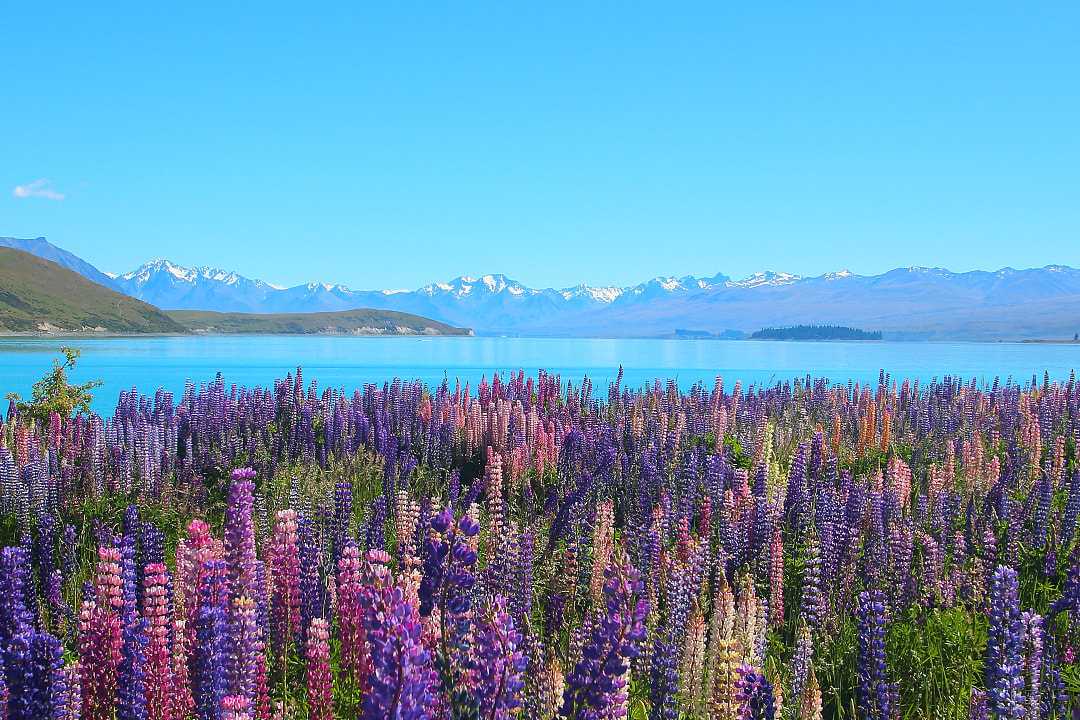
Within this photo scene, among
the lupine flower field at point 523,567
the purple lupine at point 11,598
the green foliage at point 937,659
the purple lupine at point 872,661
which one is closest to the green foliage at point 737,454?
the lupine flower field at point 523,567

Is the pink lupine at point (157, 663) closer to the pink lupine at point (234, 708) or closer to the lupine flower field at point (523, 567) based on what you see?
the lupine flower field at point (523, 567)

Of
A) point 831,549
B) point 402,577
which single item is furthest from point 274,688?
point 831,549

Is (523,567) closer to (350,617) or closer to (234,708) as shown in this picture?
(350,617)

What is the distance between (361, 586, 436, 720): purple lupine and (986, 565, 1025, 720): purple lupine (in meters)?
3.16

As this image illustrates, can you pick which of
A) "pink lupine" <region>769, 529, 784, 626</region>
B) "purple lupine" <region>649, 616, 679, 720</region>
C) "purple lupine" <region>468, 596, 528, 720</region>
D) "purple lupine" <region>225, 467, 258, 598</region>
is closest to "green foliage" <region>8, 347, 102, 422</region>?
"purple lupine" <region>225, 467, 258, 598</region>

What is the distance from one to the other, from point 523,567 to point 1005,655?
3.33 meters

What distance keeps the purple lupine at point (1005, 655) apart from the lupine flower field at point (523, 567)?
2 centimetres

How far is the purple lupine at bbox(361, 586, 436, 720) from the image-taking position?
8.35 feet

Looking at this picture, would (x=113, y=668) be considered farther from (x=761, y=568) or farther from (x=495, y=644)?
(x=761, y=568)

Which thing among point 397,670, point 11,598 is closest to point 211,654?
point 397,670

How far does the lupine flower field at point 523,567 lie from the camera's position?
366 centimetres

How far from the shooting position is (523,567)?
263 inches

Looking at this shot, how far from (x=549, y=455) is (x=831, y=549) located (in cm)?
719

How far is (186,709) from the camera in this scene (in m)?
4.04
